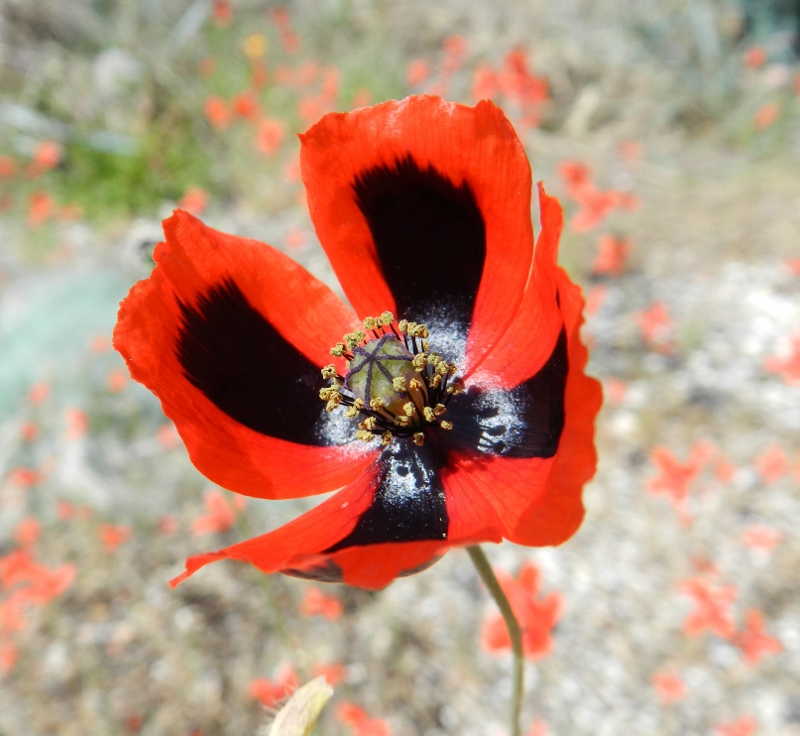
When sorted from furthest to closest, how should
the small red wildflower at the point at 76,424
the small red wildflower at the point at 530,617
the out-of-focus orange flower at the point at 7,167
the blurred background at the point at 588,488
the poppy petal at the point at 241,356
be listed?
the out-of-focus orange flower at the point at 7,167 → the small red wildflower at the point at 76,424 → the blurred background at the point at 588,488 → the small red wildflower at the point at 530,617 → the poppy petal at the point at 241,356

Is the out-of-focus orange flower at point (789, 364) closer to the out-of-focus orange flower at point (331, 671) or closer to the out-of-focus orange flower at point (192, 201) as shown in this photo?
the out-of-focus orange flower at point (331, 671)

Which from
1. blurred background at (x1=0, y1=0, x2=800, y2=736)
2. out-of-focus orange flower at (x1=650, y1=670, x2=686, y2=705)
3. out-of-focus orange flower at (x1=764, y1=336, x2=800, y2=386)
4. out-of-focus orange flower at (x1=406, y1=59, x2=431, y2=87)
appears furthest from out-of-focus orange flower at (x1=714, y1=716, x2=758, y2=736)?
out-of-focus orange flower at (x1=406, y1=59, x2=431, y2=87)

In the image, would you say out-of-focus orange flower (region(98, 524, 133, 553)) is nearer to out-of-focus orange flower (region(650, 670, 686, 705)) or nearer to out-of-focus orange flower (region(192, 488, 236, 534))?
out-of-focus orange flower (region(192, 488, 236, 534))

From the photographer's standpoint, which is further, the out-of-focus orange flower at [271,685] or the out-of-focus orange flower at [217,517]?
the out-of-focus orange flower at [217,517]

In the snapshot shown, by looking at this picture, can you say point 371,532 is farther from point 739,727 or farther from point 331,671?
point 739,727

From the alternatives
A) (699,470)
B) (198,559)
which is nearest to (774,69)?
(699,470)

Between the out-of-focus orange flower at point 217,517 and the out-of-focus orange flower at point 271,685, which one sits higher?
the out-of-focus orange flower at point 217,517

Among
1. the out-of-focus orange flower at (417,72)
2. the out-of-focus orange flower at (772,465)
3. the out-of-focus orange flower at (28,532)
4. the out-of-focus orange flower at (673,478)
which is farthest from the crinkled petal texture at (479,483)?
the out-of-focus orange flower at (417,72)

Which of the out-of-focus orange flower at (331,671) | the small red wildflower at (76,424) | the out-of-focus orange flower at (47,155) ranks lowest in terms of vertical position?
the out-of-focus orange flower at (331,671)

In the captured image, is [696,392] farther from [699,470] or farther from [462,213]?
[462,213]
